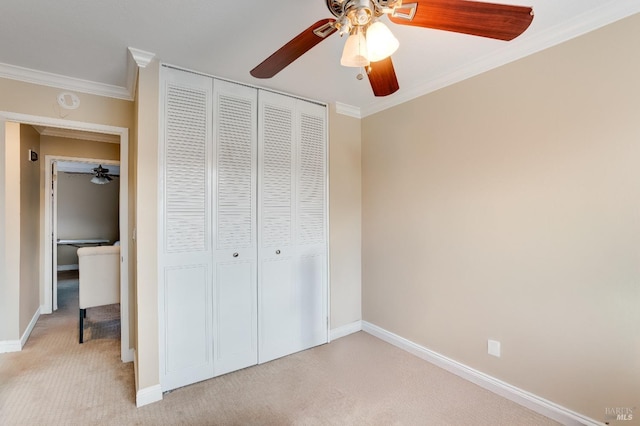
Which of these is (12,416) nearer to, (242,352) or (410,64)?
(242,352)

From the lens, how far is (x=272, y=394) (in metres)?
2.23

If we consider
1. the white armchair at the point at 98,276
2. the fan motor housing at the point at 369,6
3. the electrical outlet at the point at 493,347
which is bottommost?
the electrical outlet at the point at 493,347

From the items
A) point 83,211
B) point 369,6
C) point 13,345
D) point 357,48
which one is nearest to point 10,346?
point 13,345

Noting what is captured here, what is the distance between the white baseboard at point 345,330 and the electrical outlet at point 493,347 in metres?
1.42

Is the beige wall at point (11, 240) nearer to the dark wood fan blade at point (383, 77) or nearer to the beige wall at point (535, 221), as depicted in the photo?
the dark wood fan blade at point (383, 77)

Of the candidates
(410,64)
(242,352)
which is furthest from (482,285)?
(242,352)

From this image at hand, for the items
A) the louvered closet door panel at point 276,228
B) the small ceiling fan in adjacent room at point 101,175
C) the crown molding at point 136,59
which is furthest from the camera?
the small ceiling fan in adjacent room at point 101,175

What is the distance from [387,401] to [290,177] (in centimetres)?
200

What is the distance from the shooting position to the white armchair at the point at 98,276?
3.21 m

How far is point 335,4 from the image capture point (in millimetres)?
1228

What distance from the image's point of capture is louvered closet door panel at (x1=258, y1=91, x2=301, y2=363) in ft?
8.93

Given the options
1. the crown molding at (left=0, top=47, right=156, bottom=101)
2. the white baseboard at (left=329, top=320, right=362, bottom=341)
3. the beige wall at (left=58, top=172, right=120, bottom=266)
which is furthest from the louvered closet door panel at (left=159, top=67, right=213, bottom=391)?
the beige wall at (left=58, top=172, right=120, bottom=266)

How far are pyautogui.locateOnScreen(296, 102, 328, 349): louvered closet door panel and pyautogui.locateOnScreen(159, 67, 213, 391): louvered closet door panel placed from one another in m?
0.88

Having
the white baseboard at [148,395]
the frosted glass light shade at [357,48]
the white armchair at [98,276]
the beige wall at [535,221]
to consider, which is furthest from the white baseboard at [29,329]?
the frosted glass light shade at [357,48]
